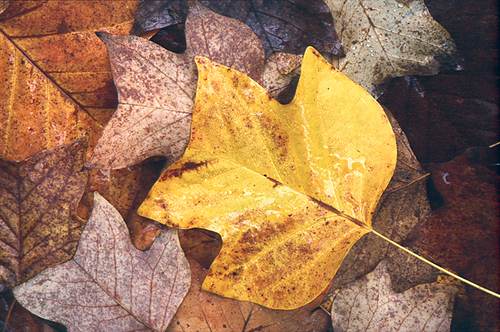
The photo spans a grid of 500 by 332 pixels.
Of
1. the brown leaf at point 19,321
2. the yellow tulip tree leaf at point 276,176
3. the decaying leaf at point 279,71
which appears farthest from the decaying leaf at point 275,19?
the brown leaf at point 19,321

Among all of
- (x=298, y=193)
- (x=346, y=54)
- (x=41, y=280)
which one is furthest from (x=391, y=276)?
(x=41, y=280)

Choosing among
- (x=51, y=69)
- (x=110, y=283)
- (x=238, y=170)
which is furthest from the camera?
(x=51, y=69)

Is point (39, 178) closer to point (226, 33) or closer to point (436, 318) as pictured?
point (226, 33)

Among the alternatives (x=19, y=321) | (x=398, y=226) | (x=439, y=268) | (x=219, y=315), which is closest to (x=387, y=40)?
(x=398, y=226)

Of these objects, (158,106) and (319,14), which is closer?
(158,106)

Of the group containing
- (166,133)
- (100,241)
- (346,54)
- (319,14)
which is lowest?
(100,241)

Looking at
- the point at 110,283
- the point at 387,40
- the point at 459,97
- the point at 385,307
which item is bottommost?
the point at 385,307

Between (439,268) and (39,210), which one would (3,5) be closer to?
(39,210)
